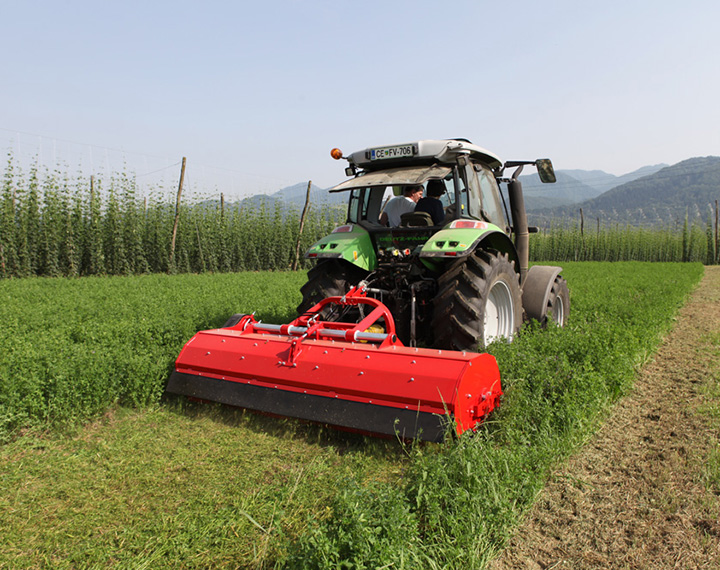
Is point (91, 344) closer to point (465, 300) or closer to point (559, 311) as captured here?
point (465, 300)

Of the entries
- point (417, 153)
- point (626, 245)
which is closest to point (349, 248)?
point (417, 153)

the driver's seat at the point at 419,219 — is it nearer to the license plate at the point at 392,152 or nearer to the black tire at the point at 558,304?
the license plate at the point at 392,152

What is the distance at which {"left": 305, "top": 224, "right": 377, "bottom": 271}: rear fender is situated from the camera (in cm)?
455

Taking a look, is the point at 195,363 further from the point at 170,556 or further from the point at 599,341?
the point at 599,341

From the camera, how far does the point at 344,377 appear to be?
346cm

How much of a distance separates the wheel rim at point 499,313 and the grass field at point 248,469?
0.44 meters

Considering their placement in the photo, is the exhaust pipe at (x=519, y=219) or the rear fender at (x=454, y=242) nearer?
the rear fender at (x=454, y=242)

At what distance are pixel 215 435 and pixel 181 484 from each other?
0.70 m

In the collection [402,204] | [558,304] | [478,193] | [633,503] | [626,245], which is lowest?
[633,503]

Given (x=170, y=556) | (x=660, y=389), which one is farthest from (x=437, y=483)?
(x=660, y=389)

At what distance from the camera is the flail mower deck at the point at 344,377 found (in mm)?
3160

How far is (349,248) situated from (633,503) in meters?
2.89

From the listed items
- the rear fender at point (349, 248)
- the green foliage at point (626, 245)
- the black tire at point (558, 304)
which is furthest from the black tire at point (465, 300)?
the green foliage at point (626, 245)

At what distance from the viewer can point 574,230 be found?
32.8m
